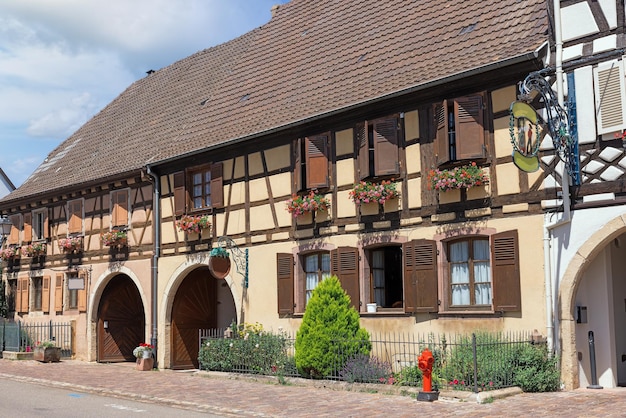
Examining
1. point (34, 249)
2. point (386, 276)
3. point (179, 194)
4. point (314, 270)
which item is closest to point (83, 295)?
point (34, 249)

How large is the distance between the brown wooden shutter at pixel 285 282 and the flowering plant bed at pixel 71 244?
29.0 feet

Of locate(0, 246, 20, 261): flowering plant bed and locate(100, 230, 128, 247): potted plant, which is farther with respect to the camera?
locate(0, 246, 20, 261): flowering plant bed

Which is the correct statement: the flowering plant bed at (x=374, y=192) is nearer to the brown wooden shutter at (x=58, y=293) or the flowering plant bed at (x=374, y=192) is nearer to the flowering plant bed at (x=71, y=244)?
the flowering plant bed at (x=71, y=244)

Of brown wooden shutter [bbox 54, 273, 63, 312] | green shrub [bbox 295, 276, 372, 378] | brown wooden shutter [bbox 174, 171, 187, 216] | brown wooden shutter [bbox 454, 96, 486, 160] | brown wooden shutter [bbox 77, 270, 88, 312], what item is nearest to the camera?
brown wooden shutter [bbox 454, 96, 486, 160]

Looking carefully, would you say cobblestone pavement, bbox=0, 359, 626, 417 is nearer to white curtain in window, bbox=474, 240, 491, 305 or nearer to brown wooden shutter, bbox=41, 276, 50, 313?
white curtain in window, bbox=474, 240, 491, 305

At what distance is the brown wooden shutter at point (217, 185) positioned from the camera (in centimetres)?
1891

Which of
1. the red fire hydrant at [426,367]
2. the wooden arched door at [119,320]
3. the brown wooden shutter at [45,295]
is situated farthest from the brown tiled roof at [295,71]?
the red fire hydrant at [426,367]

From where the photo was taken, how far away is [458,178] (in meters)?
13.7

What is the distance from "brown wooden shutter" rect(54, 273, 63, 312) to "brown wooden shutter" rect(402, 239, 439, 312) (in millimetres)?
13530

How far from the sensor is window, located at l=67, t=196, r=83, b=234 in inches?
945

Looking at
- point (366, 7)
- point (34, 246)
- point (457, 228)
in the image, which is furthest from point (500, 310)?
point (34, 246)

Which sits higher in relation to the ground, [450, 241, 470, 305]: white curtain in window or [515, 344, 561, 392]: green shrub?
[450, 241, 470, 305]: white curtain in window

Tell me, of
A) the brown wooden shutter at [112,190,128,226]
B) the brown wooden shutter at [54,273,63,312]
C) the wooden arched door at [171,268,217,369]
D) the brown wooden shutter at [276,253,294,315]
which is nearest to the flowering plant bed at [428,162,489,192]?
the brown wooden shutter at [276,253,294,315]

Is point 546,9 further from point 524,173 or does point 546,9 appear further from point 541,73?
point 524,173
